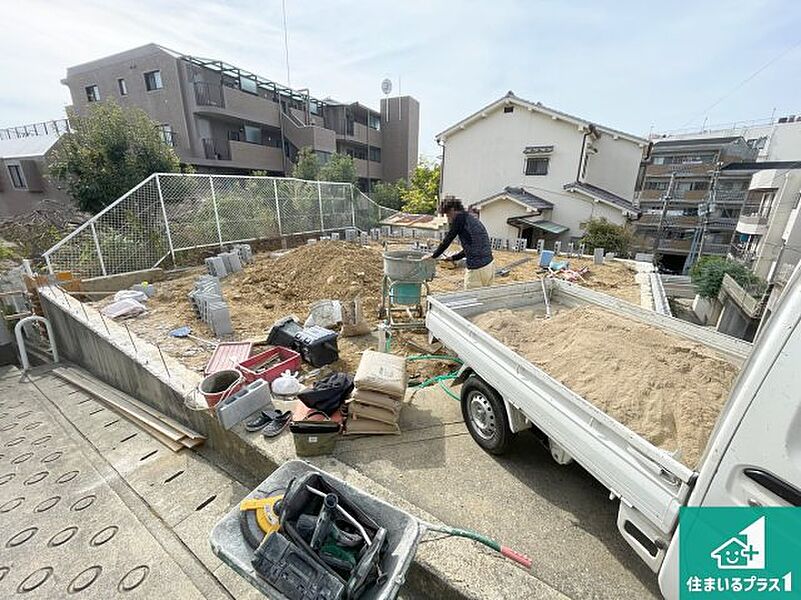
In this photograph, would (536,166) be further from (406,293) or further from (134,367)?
(134,367)

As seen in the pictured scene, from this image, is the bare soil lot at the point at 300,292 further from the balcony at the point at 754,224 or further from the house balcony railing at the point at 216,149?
the balcony at the point at 754,224

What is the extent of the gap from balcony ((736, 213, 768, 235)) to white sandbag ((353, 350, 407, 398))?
2620 cm

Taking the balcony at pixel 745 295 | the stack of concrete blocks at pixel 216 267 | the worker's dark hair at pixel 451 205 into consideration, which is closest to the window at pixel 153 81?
the stack of concrete blocks at pixel 216 267

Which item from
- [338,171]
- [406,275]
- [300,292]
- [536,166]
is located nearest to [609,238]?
[536,166]

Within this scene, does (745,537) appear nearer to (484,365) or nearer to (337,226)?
(484,365)

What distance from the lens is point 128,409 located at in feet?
15.1

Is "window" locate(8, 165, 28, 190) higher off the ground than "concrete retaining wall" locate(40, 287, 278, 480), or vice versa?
"window" locate(8, 165, 28, 190)

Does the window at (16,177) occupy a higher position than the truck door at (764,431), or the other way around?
the window at (16,177)

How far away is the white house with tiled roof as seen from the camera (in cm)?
1719

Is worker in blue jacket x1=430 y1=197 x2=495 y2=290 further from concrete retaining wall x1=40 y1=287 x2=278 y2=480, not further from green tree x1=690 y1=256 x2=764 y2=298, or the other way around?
green tree x1=690 y1=256 x2=764 y2=298

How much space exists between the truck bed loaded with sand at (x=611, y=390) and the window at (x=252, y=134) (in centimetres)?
2354

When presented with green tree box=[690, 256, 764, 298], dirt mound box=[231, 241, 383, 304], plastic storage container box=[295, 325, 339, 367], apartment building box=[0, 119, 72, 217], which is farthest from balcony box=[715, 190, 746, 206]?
apartment building box=[0, 119, 72, 217]

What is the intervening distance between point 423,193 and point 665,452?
25.4 m

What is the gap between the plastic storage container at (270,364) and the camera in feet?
12.3
